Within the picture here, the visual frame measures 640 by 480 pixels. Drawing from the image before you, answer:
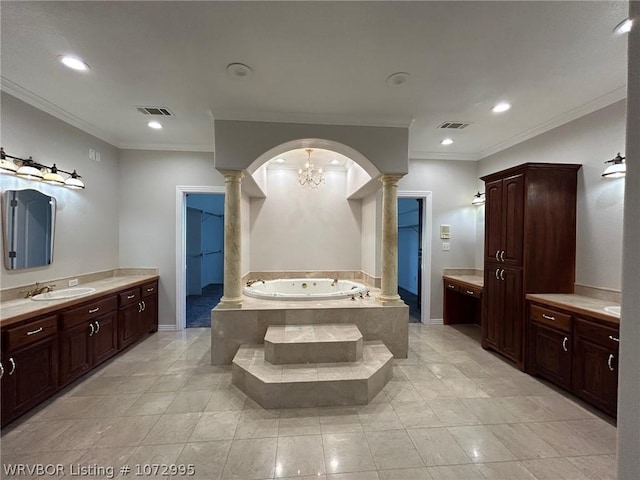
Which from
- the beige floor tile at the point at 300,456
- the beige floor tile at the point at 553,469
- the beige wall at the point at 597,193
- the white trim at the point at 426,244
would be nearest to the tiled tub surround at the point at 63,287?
the beige floor tile at the point at 300,456

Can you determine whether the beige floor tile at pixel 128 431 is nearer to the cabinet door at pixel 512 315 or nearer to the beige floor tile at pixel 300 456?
the beige floor tile at pixel 300 456

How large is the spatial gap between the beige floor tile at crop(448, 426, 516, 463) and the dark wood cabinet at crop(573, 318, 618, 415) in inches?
41.3

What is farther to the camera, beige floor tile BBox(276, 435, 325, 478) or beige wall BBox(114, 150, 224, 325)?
beige wall BBox(114, 150, 224, 325)

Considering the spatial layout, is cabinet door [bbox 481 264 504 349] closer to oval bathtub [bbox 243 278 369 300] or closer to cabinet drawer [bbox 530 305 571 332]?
cabinet drawer [bbox 530 305 571 332]

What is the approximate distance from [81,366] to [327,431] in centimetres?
250

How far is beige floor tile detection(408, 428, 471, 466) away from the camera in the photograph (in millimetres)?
1750

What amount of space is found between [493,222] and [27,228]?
5103 mm

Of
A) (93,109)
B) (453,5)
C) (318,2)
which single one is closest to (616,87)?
(453,5)

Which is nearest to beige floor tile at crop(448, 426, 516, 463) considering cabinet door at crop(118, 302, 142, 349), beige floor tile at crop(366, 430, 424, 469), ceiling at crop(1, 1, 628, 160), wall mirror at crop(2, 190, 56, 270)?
beige floor tile at crop(366, 430, 424, 469)

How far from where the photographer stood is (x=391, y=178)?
330cm

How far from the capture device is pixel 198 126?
3.42 m

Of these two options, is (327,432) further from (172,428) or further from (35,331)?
(35,331)

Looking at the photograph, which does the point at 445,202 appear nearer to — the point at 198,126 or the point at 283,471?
the point at 198,126

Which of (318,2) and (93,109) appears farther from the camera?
(93,109)
